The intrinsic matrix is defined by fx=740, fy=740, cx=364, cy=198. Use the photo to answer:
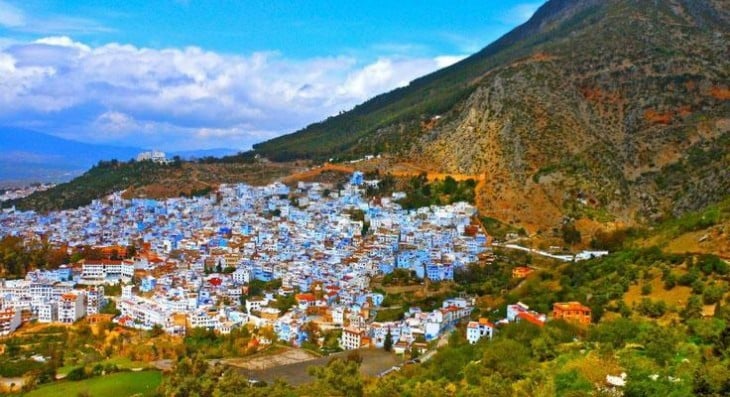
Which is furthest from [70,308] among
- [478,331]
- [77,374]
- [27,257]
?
[478,331]

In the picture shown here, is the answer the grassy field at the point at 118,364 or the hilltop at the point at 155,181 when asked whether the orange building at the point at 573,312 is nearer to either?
the grassy field at the point at 118,364

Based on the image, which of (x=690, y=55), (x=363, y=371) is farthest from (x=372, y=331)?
(x=690, y=55)

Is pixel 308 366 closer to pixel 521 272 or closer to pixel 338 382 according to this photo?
pixel 338 382

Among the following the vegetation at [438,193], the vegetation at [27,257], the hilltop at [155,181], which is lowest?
the vegetation at [27,257]

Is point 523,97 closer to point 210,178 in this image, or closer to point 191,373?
point 210,178

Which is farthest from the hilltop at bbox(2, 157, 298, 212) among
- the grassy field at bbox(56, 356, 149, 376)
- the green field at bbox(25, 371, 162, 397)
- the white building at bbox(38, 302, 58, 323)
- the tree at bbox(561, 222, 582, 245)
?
the green field at bbox(25, 371, 162, 397)

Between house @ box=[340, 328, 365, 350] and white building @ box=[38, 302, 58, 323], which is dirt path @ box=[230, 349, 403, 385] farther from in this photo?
white building @ box=[38, 302, 58, 323]

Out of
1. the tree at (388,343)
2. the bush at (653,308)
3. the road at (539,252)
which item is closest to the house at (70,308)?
the tree at (388,343)
